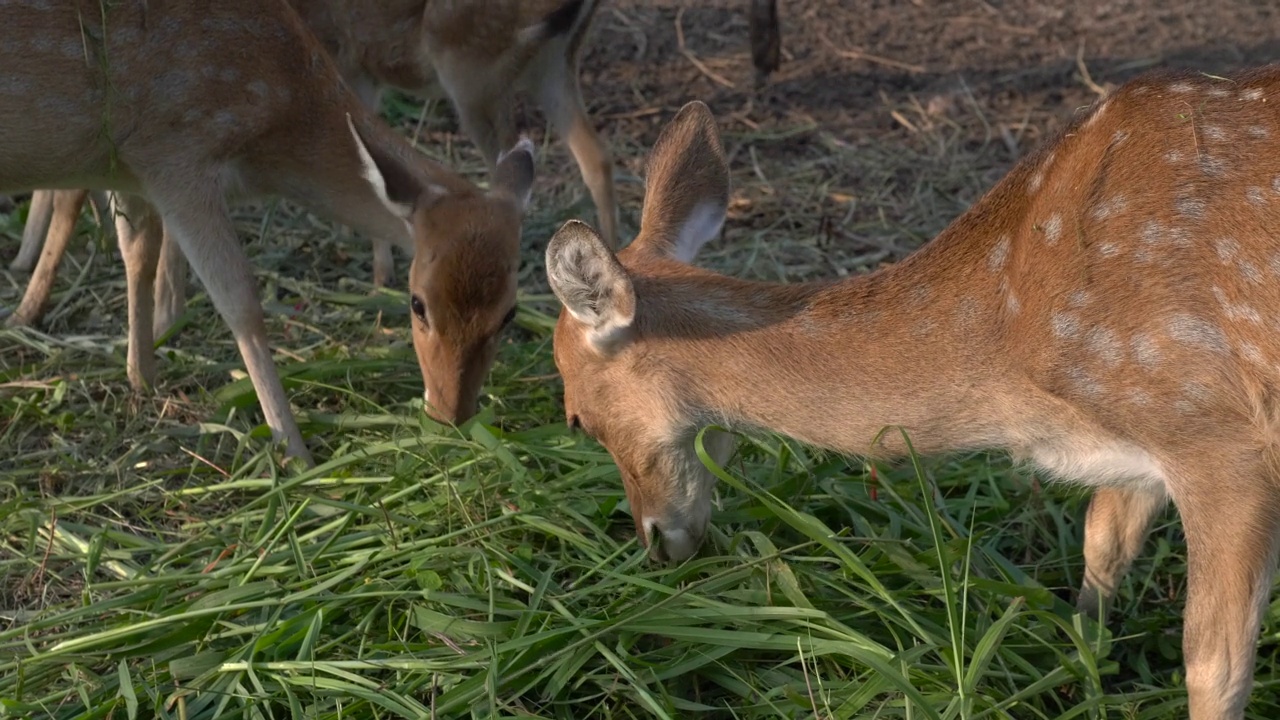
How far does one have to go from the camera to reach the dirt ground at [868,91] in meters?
7.04

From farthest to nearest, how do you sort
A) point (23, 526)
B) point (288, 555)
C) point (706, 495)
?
point (23, 526), point (288, 555), point (706, 495)

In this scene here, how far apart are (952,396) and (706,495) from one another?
28.6 inches

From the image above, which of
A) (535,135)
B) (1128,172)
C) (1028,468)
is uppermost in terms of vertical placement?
(1128,172)

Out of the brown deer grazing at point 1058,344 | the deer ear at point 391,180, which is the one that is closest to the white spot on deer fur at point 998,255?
the brown deer grazing at point 1058,344

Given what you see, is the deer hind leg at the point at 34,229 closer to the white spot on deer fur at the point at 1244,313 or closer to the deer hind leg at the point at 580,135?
the deer hind leg at the point at 580,135

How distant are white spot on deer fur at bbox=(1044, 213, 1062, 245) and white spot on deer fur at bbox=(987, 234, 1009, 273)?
12 centimetres

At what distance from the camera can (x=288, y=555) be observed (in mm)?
4070

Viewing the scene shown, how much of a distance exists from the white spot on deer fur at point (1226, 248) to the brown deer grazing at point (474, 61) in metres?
3.58

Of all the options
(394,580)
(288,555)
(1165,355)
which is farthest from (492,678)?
(1165,355)

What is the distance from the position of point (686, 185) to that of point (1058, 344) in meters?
1.17

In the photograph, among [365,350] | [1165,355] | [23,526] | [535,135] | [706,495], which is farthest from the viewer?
[535,135]

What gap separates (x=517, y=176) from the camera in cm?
529

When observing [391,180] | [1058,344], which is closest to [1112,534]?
[1058,344]

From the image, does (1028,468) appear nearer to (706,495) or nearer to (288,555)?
(706,495)
